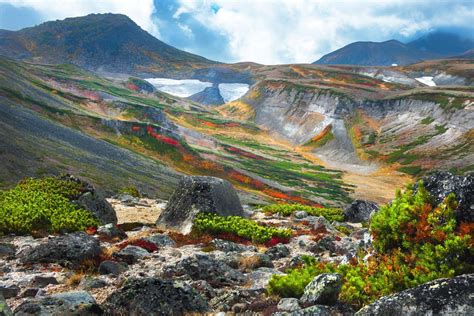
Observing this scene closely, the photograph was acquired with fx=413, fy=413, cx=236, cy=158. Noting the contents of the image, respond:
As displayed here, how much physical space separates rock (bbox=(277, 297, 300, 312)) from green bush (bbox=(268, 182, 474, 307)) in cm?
53

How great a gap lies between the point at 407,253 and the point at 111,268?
9.28m

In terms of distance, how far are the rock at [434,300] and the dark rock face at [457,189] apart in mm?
2145

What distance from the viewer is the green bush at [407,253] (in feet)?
25.7

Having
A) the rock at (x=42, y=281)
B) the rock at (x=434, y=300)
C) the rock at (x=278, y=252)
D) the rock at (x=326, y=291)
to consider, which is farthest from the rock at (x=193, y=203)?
the rock at (x=434, y=300)

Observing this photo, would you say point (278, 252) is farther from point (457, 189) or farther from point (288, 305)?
point (457, 189)

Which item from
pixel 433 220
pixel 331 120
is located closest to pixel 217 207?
pixel 433 220

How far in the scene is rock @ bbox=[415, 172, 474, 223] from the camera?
8.66 meters

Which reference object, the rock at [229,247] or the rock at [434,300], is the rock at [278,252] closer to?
the rock at [229,247]

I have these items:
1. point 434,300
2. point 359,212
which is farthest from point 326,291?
point 359,212

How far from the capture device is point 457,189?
29.5 feet

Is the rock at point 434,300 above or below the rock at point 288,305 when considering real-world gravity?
above

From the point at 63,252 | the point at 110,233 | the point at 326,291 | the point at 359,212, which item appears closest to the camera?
the point at 326,291

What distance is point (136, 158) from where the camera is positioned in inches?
3091

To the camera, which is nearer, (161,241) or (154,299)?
(154,299)
